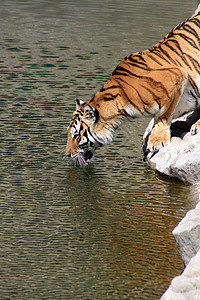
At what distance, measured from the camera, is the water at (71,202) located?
4348mm

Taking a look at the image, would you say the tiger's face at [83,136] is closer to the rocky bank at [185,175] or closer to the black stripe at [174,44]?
the rocky bank at [185,175]

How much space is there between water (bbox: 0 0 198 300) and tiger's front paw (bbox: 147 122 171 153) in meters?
0.21

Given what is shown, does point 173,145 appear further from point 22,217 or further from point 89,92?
point 89,92

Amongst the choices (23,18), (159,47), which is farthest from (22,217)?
(23,18)

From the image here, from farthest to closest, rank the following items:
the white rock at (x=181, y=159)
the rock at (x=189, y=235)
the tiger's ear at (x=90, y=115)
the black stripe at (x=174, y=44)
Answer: the black stripe at (x=174, y=44)
the tiger's ear at (x=90, y=115)
the white rock at (x=181, y=159)
the rock at (x=189, y=235)

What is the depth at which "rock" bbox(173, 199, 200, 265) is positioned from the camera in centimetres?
400

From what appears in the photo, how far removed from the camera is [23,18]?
15.0 m

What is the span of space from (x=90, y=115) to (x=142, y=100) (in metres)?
0.52

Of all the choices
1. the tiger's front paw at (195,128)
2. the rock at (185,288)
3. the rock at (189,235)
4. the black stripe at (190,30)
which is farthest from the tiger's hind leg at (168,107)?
the rock at (185,288)

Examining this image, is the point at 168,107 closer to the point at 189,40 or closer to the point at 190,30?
the point at 189,40

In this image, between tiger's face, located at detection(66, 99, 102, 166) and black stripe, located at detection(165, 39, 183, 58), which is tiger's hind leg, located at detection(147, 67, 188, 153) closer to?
black stripe, located at detection(165, 39, 183, 58)

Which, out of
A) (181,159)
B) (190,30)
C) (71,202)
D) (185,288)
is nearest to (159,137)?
(181,159)

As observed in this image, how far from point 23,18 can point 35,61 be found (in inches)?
182

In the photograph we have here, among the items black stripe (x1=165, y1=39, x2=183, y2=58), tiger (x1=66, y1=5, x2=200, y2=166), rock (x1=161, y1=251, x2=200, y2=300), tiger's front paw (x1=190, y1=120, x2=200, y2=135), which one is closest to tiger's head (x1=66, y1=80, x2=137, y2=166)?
tiger (x1=66, y1=5, x2=200, y2=166)
